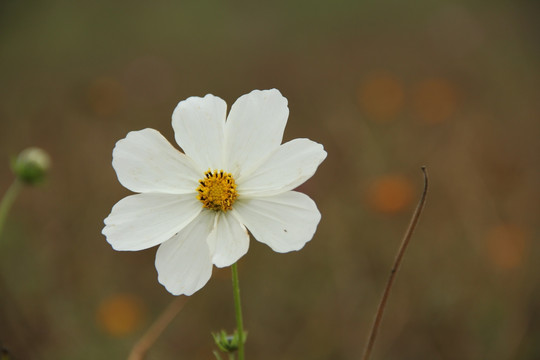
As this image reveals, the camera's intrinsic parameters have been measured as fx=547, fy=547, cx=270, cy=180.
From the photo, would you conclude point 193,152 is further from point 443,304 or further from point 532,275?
point 532,275

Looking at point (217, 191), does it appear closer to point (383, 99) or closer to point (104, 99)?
point (104, 99)

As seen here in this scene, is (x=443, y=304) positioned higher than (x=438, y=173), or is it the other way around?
(x=438, y=173)

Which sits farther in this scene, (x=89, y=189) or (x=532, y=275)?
(x=89, y=189)

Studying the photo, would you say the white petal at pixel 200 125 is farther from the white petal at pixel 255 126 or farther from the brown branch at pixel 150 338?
the brown branch at pixel 150 338

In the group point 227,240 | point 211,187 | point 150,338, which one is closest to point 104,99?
point 150,338

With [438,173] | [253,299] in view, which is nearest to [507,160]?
[438,173]

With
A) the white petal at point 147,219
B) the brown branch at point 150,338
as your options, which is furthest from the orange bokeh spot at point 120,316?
the white petal at point 147,219
